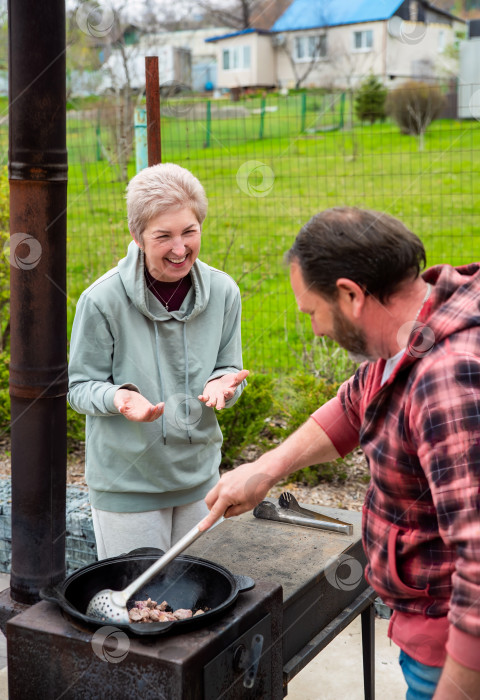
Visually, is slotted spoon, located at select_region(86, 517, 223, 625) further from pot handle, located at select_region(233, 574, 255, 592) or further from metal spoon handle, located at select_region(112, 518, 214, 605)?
pot handle, located at select_region(233, 574, 255, 592)

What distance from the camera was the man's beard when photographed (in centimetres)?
159

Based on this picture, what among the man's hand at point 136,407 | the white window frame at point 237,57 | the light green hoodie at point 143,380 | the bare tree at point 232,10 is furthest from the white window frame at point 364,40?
the man's hand at point 136,407

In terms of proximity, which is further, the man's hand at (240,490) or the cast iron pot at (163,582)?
the cast iron pot at (163,582)

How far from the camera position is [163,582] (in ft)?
7.61

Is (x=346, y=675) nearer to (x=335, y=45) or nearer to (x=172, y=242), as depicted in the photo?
(x=172, y=242)

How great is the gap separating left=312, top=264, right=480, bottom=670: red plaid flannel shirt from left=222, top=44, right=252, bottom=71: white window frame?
1355 inches

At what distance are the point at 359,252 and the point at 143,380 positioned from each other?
1.28m

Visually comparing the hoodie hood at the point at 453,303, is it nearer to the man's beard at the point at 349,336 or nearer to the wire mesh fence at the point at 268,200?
the man's beard at the point at 349,336

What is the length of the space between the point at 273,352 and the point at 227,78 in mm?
31254

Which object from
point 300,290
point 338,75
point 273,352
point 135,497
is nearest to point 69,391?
point 135,497

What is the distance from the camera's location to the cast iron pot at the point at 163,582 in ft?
7.02

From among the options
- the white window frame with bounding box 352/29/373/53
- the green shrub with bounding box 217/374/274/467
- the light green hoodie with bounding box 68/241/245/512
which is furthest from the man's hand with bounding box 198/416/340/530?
the white window frame with bounding box 352/29/373/53

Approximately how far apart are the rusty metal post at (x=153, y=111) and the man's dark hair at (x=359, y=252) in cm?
293

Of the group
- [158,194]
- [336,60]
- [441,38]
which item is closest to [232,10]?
A: [336,60]
